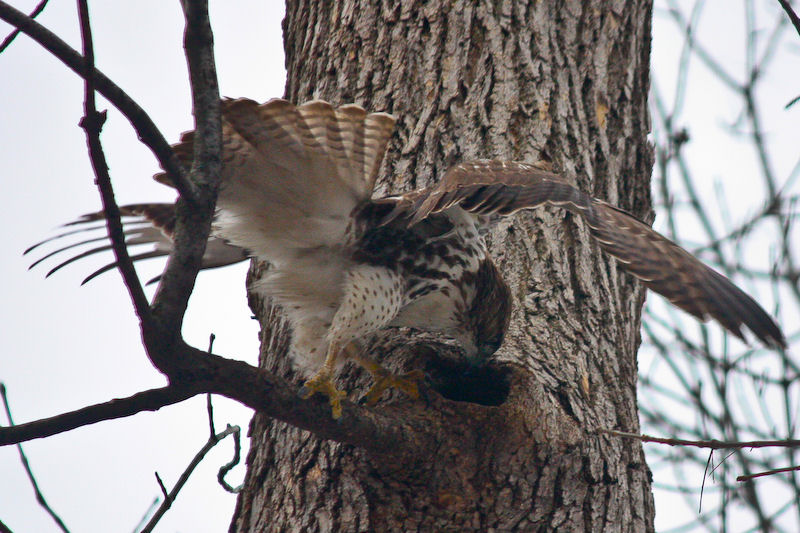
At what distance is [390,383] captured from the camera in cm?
275

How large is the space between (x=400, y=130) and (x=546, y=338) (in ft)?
3.25

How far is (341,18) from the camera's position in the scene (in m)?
3.59

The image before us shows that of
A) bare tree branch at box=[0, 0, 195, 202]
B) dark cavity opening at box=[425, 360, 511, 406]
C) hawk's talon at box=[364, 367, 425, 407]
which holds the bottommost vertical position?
bare tree branch at box=[0, 0, 195, 202]

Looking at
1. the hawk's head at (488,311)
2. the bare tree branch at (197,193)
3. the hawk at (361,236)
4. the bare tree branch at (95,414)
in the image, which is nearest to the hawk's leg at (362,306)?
the hawk at (361,236)

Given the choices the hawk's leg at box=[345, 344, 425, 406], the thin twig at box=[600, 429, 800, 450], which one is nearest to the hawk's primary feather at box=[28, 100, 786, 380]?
the hawk's leg at box=[345, 344, 425, 406]

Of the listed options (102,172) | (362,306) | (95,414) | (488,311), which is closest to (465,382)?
(488,311)

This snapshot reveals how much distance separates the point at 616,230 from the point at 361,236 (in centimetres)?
88

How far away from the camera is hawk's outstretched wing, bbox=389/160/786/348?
209 centimetres

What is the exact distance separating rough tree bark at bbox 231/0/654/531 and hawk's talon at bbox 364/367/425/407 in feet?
0.26

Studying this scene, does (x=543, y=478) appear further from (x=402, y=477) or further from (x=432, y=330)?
(x=432, y=330)

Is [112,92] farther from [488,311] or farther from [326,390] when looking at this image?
[488,311]

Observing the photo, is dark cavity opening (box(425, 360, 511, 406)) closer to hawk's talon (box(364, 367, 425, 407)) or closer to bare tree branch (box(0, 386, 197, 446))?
hawk's talon (box(364, 367, 425, 407))

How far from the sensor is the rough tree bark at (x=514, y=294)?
97.6 inches

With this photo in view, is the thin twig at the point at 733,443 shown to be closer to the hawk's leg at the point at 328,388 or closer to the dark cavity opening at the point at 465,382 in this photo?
the hawk's leg at the point at 328,388
